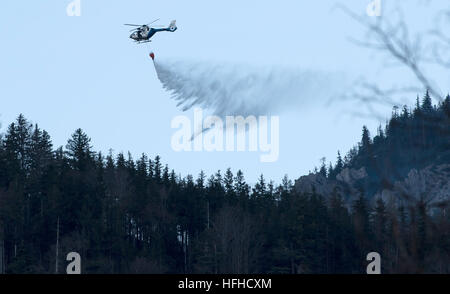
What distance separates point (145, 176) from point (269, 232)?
75.9 ft

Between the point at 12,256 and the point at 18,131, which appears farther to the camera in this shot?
the point at 18,131

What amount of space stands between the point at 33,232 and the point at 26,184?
10.2 metres

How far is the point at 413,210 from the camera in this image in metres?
12.5

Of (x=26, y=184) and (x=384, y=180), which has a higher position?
(x=26, y=184)
